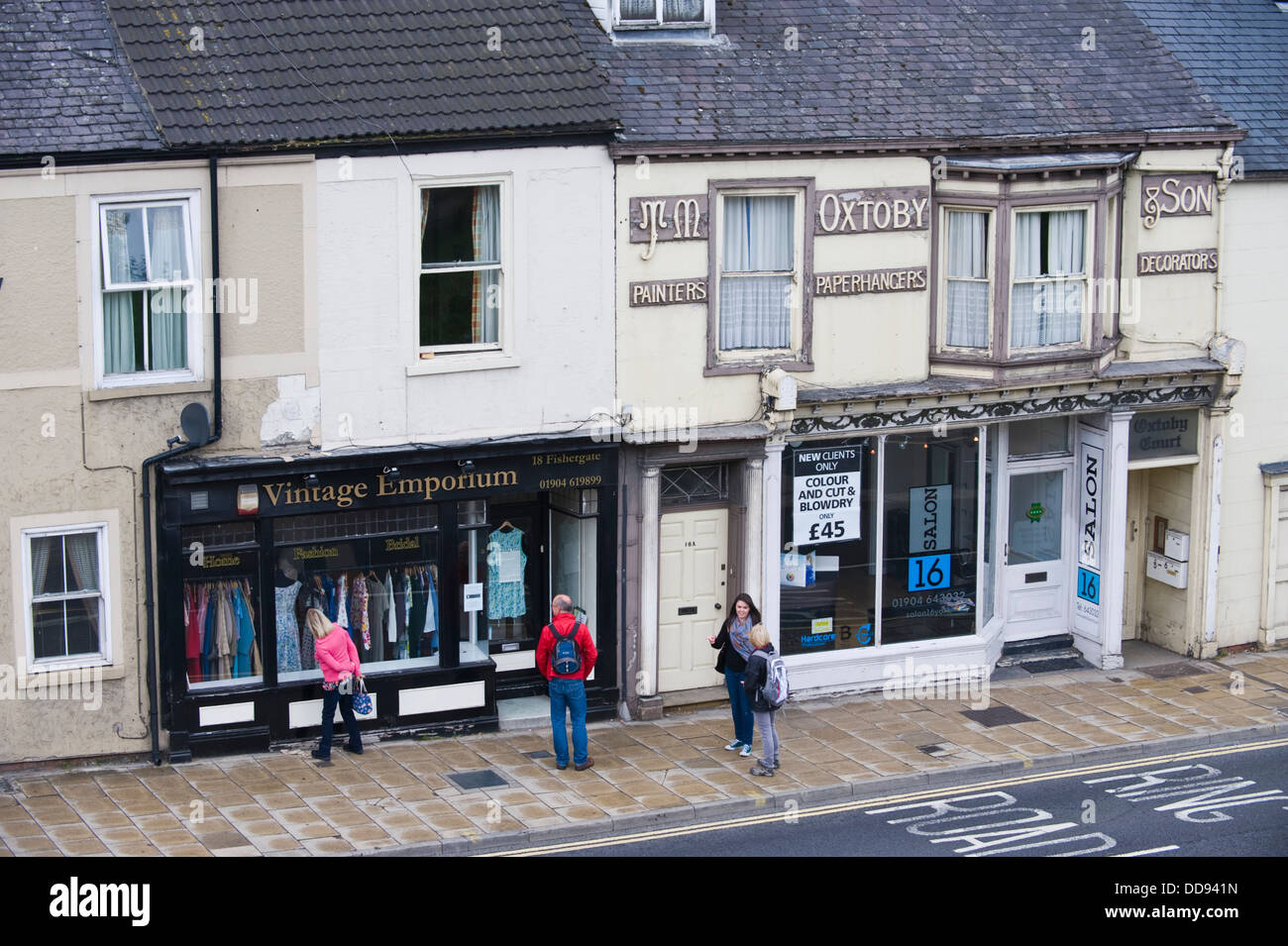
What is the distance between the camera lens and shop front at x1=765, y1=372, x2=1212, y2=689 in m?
22.5

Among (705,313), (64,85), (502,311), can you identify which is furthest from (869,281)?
(64,85)

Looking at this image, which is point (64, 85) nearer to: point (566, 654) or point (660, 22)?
point (660, 22)

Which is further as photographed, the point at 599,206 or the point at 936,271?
the point at 936,271

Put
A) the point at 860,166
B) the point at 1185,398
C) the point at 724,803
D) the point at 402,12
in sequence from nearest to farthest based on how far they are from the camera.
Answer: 1. the point at 724,803
2. the point at 402,12
3. the point at 860,166
4. the point at 1185,398

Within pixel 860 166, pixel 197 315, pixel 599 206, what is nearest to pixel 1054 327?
pixel 860 166

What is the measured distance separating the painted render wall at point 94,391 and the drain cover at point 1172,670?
11.3 metres

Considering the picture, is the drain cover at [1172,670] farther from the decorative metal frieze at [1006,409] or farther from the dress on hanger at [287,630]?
the dress on hanger at [287,630]

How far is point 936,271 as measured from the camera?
22.5m

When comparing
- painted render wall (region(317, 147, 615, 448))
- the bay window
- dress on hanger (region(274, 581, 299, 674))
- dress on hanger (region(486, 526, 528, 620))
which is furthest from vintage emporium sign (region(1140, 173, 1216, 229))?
dress on hanger (region(274, 581, 299, 674))

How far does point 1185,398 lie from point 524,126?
930cm

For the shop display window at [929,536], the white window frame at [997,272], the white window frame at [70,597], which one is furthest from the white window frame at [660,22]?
the white window frame at [70,597]

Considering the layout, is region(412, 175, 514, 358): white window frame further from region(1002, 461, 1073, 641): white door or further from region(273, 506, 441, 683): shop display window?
region(1002, 461, 1073, 641): white door

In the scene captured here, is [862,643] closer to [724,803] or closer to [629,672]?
[629,672]

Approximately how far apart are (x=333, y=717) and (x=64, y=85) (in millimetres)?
6910
